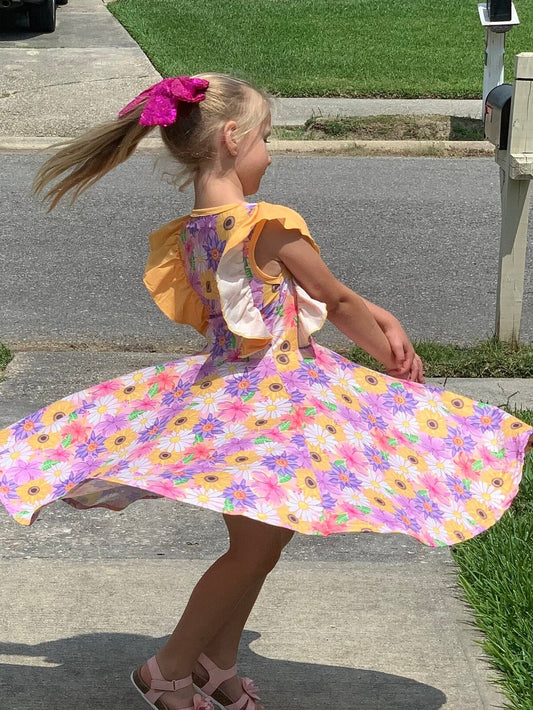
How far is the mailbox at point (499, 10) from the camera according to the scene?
657 cm

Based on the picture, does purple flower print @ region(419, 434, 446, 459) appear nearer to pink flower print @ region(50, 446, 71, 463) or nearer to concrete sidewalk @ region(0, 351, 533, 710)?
concrete sidewalk @ region(0, 351, 533, 710)

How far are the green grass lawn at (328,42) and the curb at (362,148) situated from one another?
1.39m

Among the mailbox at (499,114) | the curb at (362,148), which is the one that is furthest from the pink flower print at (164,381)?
the curb at (362,148)

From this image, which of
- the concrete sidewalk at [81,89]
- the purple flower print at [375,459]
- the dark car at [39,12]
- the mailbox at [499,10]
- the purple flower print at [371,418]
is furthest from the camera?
the dark car at [39,12]

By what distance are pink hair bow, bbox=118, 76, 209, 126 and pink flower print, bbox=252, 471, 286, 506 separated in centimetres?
83

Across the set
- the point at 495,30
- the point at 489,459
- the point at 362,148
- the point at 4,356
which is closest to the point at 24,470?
the point at 489,459

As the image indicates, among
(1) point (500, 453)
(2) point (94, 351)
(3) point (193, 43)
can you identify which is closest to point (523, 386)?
(2) point (94, 351)

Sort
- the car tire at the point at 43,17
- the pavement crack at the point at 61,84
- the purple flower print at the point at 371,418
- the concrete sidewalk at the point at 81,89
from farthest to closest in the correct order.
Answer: the car tire at the point at 43,17
the pavement crack at the point at 61,84
the concrete sidewalk at the point at 81,89
the purple flower print at the point at 371,418

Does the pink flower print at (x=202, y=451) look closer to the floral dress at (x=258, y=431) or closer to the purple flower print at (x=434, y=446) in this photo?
the floral dress at (x=258, y=431)

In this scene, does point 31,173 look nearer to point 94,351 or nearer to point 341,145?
point 341,145

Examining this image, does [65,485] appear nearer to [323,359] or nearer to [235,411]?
[235,411]

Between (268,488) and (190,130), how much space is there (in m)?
0.87

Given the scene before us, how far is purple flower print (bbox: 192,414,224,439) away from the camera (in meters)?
2.50

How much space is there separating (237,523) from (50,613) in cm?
92
